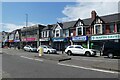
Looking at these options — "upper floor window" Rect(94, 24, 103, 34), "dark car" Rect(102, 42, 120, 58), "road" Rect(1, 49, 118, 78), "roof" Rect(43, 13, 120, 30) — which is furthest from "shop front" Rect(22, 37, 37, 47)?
"road" Rect(1, 49, 118, 78)

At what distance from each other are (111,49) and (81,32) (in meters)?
16.8

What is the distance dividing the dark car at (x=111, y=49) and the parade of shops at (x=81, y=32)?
15.2ft

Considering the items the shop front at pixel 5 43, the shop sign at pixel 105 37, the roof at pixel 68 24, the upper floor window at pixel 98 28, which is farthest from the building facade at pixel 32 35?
the shop sign at pixel 105 37

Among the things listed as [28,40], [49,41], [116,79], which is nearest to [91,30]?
[49,41]

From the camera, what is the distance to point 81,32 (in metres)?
42.0

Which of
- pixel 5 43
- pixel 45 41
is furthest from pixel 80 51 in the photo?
pixel 5 43

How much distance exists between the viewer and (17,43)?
69.6m

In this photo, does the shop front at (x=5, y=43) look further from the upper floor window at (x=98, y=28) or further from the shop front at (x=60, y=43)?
the upper floor window at (x=98, y=28)

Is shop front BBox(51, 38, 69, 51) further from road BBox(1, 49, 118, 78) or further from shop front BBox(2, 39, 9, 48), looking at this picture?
shop front BBox(2, 39, 9, 48)

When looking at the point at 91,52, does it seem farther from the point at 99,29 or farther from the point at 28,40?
the point at 28,40

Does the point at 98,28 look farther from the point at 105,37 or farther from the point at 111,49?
the point at 111,49

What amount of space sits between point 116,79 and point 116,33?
83.1 feet

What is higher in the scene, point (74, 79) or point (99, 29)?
point (99, 29)

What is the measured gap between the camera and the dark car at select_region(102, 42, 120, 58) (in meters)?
25.0
